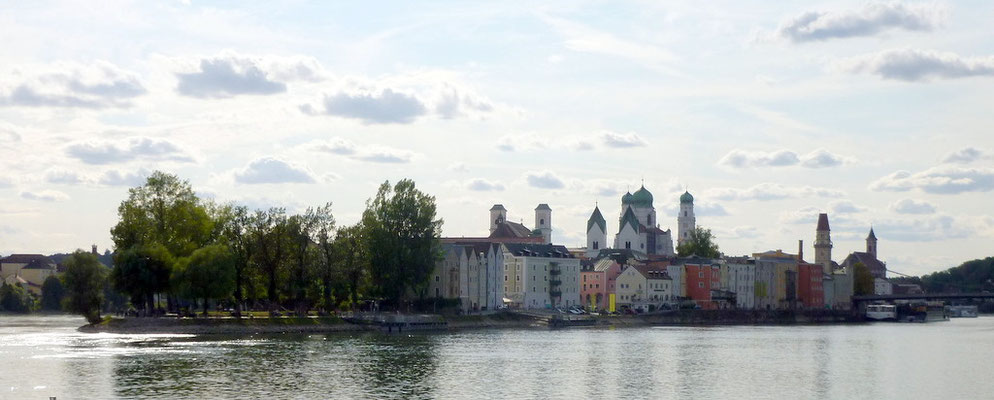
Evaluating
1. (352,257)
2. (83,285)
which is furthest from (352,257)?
(83,285)

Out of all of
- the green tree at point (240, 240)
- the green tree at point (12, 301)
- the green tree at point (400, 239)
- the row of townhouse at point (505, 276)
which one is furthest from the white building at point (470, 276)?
the green tree at point (12, 301)

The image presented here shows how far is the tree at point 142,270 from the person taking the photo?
105625 millimetres

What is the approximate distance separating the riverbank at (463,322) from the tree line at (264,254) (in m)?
2.70

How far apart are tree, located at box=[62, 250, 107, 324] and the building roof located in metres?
72.8

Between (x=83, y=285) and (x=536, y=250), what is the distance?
81.1m

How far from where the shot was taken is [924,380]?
73.7m

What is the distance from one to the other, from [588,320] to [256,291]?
158ft

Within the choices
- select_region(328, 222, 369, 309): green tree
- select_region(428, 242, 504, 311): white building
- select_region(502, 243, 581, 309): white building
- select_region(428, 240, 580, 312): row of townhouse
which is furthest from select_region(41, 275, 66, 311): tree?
select_region(328, 222, 369, 309): green tree

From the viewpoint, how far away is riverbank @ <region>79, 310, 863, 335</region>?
106062mm

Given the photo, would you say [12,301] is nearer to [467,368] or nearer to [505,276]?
[505,276]

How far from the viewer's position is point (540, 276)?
6998 inches

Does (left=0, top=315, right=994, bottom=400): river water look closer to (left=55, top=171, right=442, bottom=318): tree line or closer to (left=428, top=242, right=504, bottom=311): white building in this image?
(left=55, top=171, right=442, bottom=318): tree line

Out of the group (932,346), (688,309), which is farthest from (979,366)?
(688,309)

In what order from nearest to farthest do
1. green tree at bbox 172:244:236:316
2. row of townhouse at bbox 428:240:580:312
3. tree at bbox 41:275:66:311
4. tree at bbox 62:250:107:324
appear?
green tree at bbox 172:244:236:316 < tree at bbox 62:250:107:324 < row of townhouse at bbox 428:240:580:312 < tree at bbox 41:275:66:311
